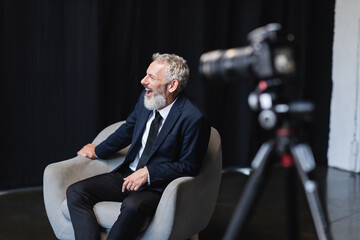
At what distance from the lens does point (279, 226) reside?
374 centimetres

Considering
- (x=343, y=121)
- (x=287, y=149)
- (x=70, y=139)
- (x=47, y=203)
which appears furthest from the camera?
(x=343, y=121)

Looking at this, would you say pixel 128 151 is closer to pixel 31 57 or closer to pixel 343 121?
pixel 31 57

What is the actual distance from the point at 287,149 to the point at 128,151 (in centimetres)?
155

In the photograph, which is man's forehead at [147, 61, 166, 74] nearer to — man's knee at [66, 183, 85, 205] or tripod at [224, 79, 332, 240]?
man's knee at [66, 183, 85, 205]

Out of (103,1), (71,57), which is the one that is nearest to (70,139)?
(71,57)

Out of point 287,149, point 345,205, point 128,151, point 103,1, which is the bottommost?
point 345,205

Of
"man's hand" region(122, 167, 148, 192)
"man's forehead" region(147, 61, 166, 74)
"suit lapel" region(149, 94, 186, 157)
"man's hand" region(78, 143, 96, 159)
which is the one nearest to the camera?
"man's hand" region(122, 167, 148, 192)

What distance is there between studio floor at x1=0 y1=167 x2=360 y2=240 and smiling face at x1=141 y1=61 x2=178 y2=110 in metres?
0.76

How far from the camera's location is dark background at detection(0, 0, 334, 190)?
419 cm

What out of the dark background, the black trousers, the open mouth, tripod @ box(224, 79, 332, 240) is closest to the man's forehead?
the open mouth

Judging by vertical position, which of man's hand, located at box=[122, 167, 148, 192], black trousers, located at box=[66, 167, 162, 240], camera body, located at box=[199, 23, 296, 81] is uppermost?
camera body, located at box=[199, 23, 296, 81]

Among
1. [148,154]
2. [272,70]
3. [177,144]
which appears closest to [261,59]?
[272,70]

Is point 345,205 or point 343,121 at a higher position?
point 343,121

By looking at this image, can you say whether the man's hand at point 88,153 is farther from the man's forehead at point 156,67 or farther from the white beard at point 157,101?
the man's forehead at point 156,67
